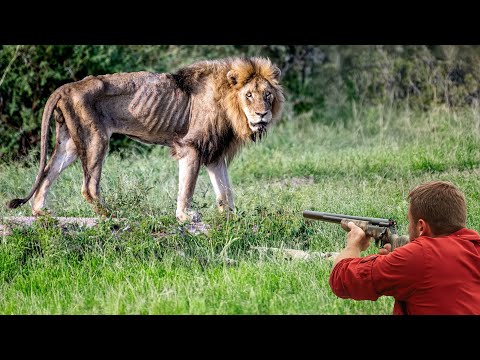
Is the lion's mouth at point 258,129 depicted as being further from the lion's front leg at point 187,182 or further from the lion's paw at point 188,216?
the lion's paw at point 188,216

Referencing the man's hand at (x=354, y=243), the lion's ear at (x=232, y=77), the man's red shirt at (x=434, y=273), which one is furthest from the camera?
the lion's ear at (x=232, y=77)

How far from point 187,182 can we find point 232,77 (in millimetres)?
994

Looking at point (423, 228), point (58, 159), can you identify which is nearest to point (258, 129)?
point (58, 159)

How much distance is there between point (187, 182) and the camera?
702 centimetres

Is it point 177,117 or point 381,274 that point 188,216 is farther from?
point 381,274

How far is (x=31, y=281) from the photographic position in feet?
18.6

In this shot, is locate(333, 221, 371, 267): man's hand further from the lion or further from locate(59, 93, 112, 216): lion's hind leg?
locate(59, 93, 112, 216): lion's hind leg

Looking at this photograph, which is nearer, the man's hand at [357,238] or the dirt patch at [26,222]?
the man's hand at [357,238]

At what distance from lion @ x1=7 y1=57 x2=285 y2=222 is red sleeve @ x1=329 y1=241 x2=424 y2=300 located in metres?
3.07

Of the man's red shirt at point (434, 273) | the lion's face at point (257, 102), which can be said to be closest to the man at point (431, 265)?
the man's red shirt at point (434, 273)

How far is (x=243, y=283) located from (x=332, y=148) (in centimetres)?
579

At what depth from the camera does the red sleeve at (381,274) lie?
3.63 meters

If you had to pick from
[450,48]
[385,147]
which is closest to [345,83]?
[450,48]
